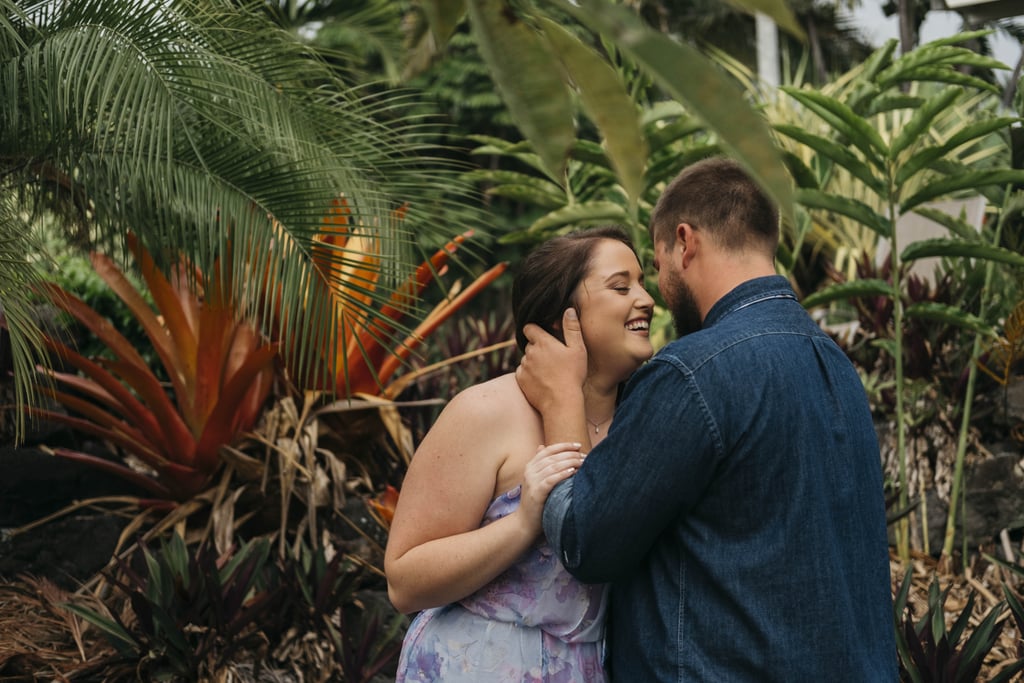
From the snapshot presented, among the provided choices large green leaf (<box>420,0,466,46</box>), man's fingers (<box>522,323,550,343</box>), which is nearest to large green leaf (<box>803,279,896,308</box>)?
man's fingers (<box>522,323,550,343</box>)

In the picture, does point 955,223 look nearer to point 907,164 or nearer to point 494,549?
point 907,164

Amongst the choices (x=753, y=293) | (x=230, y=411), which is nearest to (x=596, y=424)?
(x=753, y=293)

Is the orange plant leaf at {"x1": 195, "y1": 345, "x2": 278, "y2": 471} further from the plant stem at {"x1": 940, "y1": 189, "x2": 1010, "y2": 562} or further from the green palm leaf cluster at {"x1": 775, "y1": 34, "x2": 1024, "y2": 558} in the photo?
the plant stem at {"x1": 940, "y1": 189, "x2": 1010, "y2": 562}

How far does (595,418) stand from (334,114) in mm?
2527

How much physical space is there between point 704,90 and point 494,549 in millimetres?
1605

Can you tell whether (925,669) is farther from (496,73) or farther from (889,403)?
(496,73)

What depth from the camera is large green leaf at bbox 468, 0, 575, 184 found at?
628mm

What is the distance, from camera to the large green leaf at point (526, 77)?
0.63 meters

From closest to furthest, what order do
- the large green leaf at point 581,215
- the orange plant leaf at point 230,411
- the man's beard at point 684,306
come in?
1. the man's beard at point 684,306
2. the orange plant leaf at point 230,411
3. the large green leaf at point 581,215

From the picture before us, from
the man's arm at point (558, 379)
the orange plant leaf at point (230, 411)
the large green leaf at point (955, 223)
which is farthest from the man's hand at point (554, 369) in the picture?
the large green leaf at point (955, 223)

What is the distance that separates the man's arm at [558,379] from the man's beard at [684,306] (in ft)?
0.76

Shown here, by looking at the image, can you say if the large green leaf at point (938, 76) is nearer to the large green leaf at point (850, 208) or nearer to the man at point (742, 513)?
the large green leaf at point (850, 208)

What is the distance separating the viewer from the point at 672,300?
2080mm

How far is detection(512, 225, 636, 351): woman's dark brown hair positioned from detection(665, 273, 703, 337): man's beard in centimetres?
26
